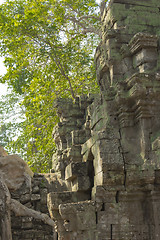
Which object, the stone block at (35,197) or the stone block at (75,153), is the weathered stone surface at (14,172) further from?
the stone block at (75,153)

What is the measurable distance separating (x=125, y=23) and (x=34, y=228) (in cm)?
638

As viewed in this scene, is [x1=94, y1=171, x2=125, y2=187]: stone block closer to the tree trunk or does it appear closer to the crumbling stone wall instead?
the tree trunk

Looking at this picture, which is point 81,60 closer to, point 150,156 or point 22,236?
point 22,236

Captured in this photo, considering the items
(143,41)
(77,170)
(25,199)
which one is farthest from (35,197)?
(143,41)

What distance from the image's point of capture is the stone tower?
551cm

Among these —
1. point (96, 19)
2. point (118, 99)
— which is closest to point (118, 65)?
point (118, 99)

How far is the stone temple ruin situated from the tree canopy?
720 cm

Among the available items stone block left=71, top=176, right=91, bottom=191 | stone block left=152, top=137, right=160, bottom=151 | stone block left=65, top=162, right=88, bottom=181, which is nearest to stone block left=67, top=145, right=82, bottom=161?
stone block left=65, top=162, right=88, bottom=181

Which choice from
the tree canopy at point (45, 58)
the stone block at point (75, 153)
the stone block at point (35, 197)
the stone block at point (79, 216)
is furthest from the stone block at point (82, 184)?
the tree canopy at point (45, 58)

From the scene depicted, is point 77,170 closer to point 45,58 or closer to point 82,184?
point 82,184

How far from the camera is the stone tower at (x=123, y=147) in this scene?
551cm

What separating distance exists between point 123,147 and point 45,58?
32.5ft

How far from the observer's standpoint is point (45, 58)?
14.9 metres

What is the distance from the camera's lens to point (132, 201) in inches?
222
